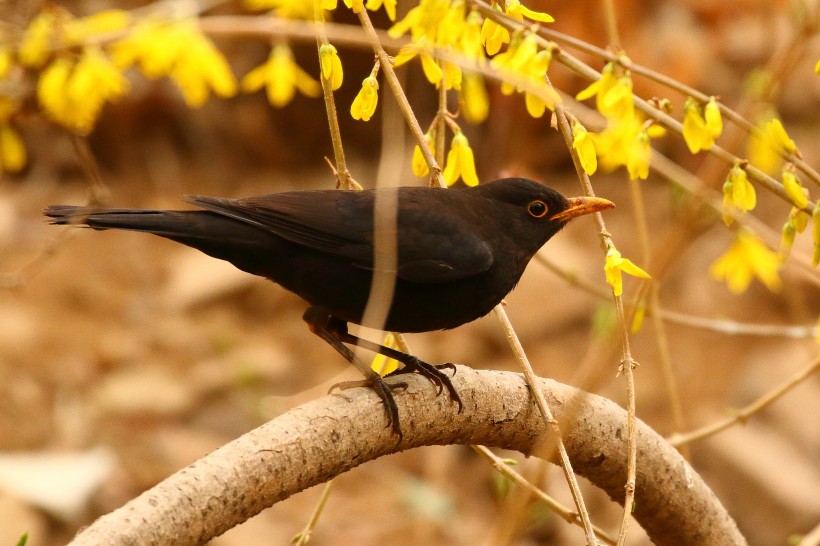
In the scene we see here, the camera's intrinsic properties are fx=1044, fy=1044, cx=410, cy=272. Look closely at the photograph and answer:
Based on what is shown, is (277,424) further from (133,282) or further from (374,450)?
(133,282)

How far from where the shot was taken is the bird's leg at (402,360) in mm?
3029

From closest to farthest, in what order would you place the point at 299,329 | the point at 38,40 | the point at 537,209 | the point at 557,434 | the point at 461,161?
the point at 557,434 < the point at 461,161 < the point at 537,209 < the point at 38,40 < the point at 299,329

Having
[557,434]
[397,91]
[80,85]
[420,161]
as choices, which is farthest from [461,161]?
[80,85]

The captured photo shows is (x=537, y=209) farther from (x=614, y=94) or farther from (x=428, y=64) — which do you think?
(x=614, y=94)

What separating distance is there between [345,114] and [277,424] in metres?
6.40

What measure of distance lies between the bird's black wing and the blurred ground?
9.78ft

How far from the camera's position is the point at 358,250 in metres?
3.37

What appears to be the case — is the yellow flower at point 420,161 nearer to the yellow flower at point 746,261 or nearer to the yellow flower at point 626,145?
the yellow flower at point 626,145

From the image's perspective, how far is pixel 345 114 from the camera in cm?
873

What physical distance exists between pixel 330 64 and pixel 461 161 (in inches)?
20.5

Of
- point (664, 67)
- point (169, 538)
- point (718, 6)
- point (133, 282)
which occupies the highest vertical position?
point (718, 6)

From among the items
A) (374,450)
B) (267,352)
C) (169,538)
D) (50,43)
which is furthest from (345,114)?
(169,538)

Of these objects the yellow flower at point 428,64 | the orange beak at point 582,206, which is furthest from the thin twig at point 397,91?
the orange beak at point 582,206

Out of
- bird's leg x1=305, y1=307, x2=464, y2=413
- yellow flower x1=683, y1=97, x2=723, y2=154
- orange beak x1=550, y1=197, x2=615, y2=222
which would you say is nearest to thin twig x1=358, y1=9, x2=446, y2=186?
orange beak x1=550, y1=197, x2=615, y2=222
